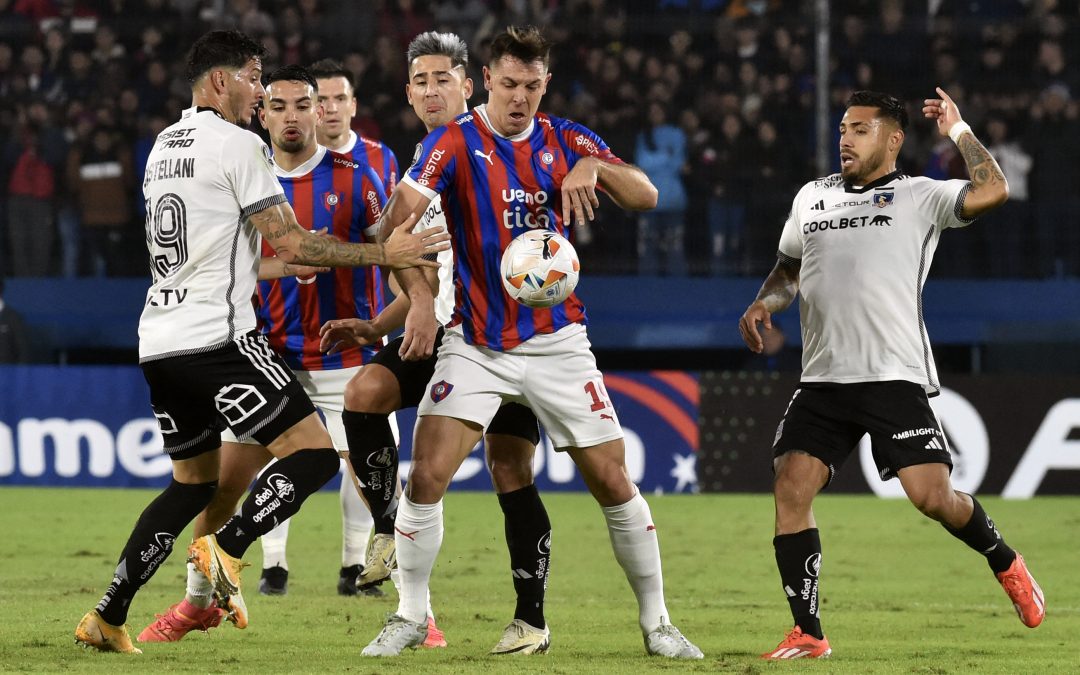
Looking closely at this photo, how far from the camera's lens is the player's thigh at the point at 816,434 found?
5934 millimetres

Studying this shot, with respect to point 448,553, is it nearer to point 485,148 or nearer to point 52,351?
point 485,148

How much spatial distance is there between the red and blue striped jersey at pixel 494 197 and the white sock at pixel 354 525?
206cm

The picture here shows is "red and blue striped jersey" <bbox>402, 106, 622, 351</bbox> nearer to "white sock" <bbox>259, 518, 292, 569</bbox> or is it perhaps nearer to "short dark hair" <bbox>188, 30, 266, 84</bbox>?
"short dark hair" <bbox>188, 30, 266, 84</bbox>

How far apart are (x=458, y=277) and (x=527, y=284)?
0.41 meters

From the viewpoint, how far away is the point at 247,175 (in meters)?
5.53

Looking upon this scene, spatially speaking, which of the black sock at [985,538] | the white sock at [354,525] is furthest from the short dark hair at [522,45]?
the white sock at [354,525]

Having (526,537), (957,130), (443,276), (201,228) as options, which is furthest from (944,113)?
(201,228)

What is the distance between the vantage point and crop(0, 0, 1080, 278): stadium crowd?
13.7 m

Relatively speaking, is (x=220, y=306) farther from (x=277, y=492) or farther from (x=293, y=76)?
(x=293, y=76)

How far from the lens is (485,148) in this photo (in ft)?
19.2

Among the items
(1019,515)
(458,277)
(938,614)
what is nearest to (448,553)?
(938,614)

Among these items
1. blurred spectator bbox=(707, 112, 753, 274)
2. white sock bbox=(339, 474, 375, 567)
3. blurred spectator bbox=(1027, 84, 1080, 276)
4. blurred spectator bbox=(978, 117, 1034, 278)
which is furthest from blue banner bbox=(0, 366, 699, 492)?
white sock bbox=(339, 474, 375, 567)

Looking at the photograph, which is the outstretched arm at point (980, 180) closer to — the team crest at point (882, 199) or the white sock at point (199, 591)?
the team crest at point (882, 199)

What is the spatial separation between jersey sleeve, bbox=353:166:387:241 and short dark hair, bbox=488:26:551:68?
1.81 metres
